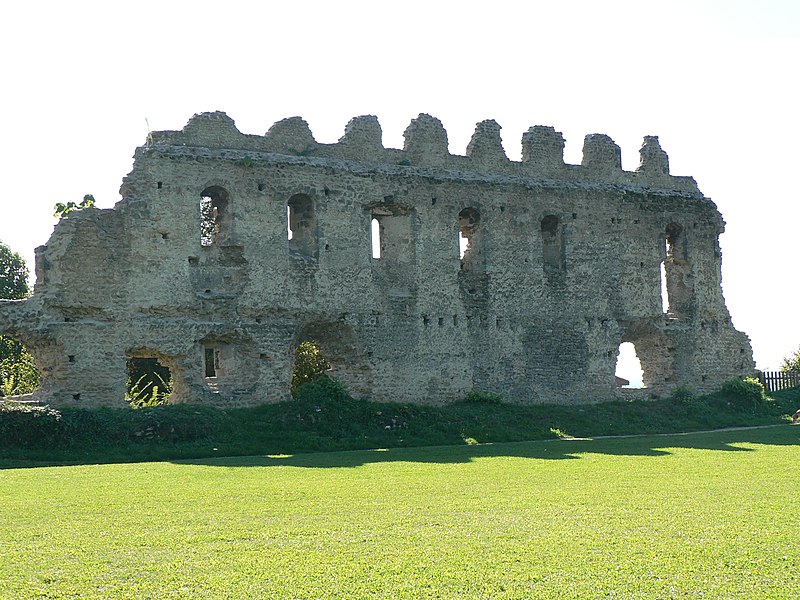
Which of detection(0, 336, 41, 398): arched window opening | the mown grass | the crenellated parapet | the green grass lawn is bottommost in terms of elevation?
the green grass lawn

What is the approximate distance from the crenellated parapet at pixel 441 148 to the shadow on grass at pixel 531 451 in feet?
24.1

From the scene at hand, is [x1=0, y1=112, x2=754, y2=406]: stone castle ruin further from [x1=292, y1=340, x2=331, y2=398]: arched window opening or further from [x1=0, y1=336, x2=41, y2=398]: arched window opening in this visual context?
[x1=292, y1=340, x2=331, y2=398]: arched window opening

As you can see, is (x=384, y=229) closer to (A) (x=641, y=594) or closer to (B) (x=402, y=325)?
(B) (x=402, y=325)

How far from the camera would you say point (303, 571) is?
626cm

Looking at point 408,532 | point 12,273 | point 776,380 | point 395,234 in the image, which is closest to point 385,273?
point 395,234

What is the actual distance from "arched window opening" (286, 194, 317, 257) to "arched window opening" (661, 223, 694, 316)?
9.60 m

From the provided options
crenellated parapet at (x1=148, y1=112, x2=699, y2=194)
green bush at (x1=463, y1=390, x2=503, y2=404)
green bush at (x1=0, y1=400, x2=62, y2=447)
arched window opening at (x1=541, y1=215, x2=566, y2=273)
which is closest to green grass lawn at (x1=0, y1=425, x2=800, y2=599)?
green bush at (x1=0, y1=400, x2=62, y2=447)

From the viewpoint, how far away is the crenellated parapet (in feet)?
67.2

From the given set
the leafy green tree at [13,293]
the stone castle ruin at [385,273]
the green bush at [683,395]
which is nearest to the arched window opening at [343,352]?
the stone castle ruin at [385,273]

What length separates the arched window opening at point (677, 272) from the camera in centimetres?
2503

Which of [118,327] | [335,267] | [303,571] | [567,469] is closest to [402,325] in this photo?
[335,267]

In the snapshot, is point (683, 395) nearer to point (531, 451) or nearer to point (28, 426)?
point (531, 451)

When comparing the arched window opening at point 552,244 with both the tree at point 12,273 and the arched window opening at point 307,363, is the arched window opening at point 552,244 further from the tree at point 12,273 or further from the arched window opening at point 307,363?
the tree at point 12,273

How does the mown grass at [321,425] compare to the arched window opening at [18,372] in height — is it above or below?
below
